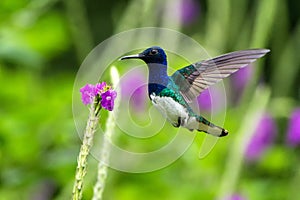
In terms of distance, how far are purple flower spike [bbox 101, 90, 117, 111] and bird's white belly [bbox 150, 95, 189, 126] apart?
0.10 feet

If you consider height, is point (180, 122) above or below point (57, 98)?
below

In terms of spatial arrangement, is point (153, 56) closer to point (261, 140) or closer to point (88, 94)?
point (88, 94)

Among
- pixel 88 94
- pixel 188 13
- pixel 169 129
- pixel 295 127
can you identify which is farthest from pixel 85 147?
pixel 188 13

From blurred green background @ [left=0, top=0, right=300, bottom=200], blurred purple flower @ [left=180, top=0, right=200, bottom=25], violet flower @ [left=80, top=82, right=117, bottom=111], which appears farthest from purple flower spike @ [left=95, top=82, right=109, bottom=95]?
blurred purple flower @ [left=180, top=0, right=200, bottom=25]

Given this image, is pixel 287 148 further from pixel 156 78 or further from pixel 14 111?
pixel 156 78

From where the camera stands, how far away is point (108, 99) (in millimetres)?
460

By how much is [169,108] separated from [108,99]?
47mm

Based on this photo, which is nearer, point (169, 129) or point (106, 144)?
point (106, 144)

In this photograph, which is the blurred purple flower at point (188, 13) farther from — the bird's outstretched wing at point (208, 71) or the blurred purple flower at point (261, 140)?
the bird's outstretched wing at point (208, 71)

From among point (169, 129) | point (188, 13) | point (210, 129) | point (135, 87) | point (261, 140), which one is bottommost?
point (210, 129)

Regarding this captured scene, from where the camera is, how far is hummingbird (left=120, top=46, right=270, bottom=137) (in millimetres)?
439

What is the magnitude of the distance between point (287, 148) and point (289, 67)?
0.30 metres

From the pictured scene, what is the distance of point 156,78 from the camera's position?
17.7 inches

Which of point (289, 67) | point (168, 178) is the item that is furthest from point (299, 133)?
point (168, 178)
